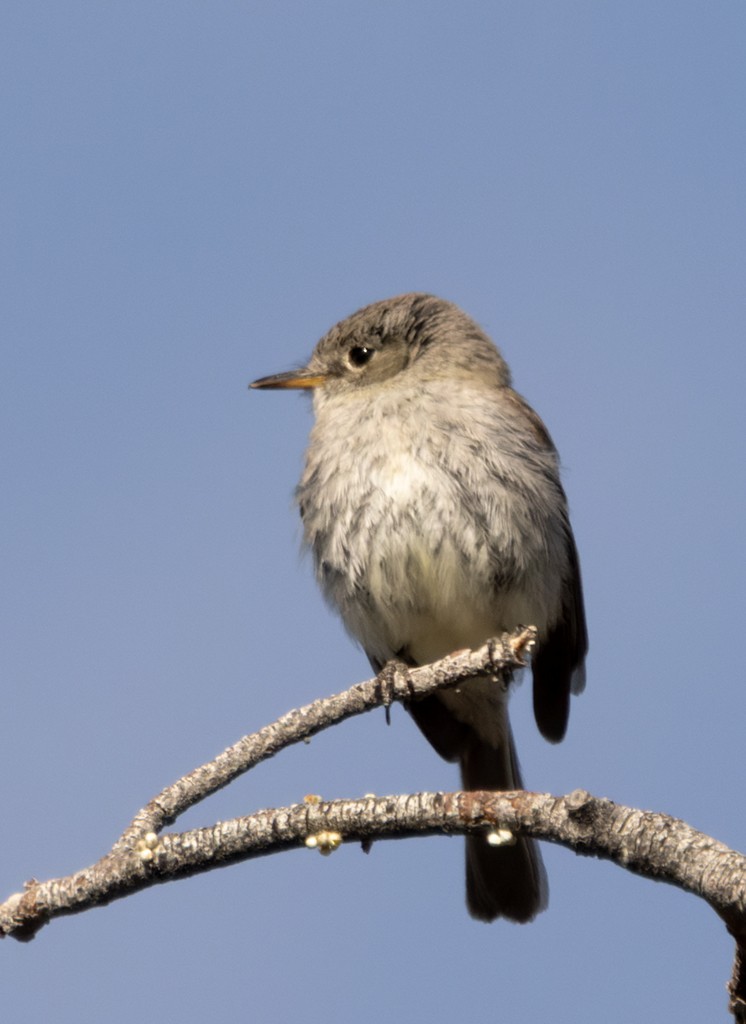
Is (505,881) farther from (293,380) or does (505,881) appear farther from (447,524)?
(293,380)

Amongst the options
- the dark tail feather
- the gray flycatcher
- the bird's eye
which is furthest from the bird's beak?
the dark tail feather

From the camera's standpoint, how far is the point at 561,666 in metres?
6.86

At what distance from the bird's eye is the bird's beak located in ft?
0.63

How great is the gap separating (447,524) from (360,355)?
5.46ft

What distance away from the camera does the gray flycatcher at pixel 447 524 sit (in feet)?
19.4

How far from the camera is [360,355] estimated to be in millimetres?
7207

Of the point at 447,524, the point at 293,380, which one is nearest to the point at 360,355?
the point at 293,380

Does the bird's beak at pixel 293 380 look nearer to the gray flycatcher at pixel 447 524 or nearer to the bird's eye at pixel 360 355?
the gray flycatcher at pixel 447 524

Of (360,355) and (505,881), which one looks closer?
(505,881)

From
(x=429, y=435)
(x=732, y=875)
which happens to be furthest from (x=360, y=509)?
(x=732, y=875)

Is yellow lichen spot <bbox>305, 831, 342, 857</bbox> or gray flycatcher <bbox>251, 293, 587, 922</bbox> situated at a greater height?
gray flycatcher <bbox>251, 293, 587, 922</bbox>

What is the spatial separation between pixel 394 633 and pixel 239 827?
2.96m

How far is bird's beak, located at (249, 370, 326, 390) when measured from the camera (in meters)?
7.28

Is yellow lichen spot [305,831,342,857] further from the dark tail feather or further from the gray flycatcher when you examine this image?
the dark tail feather
